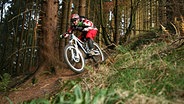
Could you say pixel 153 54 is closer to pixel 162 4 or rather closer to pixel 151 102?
pixel 151 102

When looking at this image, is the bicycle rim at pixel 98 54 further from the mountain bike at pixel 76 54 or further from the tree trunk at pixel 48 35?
the tree trunk at pixel 48 35

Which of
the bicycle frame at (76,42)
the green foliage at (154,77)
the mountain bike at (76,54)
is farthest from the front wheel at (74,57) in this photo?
the green foliage at (154,77)

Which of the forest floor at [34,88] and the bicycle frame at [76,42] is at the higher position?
the bicycle frame at [76,42]

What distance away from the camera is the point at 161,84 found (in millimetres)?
3289

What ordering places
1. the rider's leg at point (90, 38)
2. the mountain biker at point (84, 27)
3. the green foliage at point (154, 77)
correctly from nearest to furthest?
1. the green foliage at point (154, 77)
2. the mountain biker at point (84, 27)
3. the rider's leg at point (90, 38)

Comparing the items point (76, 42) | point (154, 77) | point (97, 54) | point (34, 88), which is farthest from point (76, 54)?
point (154, 77)

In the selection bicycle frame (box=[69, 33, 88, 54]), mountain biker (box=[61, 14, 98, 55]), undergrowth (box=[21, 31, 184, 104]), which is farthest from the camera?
mountain biker (box=[61, 14, 98, 55])

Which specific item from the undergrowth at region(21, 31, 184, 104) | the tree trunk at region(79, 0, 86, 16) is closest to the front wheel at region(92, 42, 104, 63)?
the tree trunk at region(79, 0, 86, 16)

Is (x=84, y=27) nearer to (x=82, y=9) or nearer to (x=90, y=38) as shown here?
(x=90, y=38)

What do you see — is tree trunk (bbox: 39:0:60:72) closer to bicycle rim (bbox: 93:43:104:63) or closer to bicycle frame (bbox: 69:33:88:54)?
bicycle frame (bbox: 69:33:88:54)

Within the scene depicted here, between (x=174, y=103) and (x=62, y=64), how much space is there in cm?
549

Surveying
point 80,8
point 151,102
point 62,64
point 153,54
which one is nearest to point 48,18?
point 62,64

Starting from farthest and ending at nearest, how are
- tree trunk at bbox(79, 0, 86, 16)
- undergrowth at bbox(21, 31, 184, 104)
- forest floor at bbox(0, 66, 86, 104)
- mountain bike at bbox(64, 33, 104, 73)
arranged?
1. tree trunk at bbox(79, 0, 86, 16)
2. mountain bike at bbox(64, 33, 104, 73)
3. forest floor at bbox(0, 66, 86, 104)
4. undergrowth at bbox(21, 31, 184, 104)

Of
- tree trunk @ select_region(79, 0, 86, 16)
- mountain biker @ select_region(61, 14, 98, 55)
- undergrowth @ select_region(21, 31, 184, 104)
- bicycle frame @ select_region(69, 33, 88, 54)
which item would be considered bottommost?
undergrowth @ select_region(21, 31, 184, 104)
